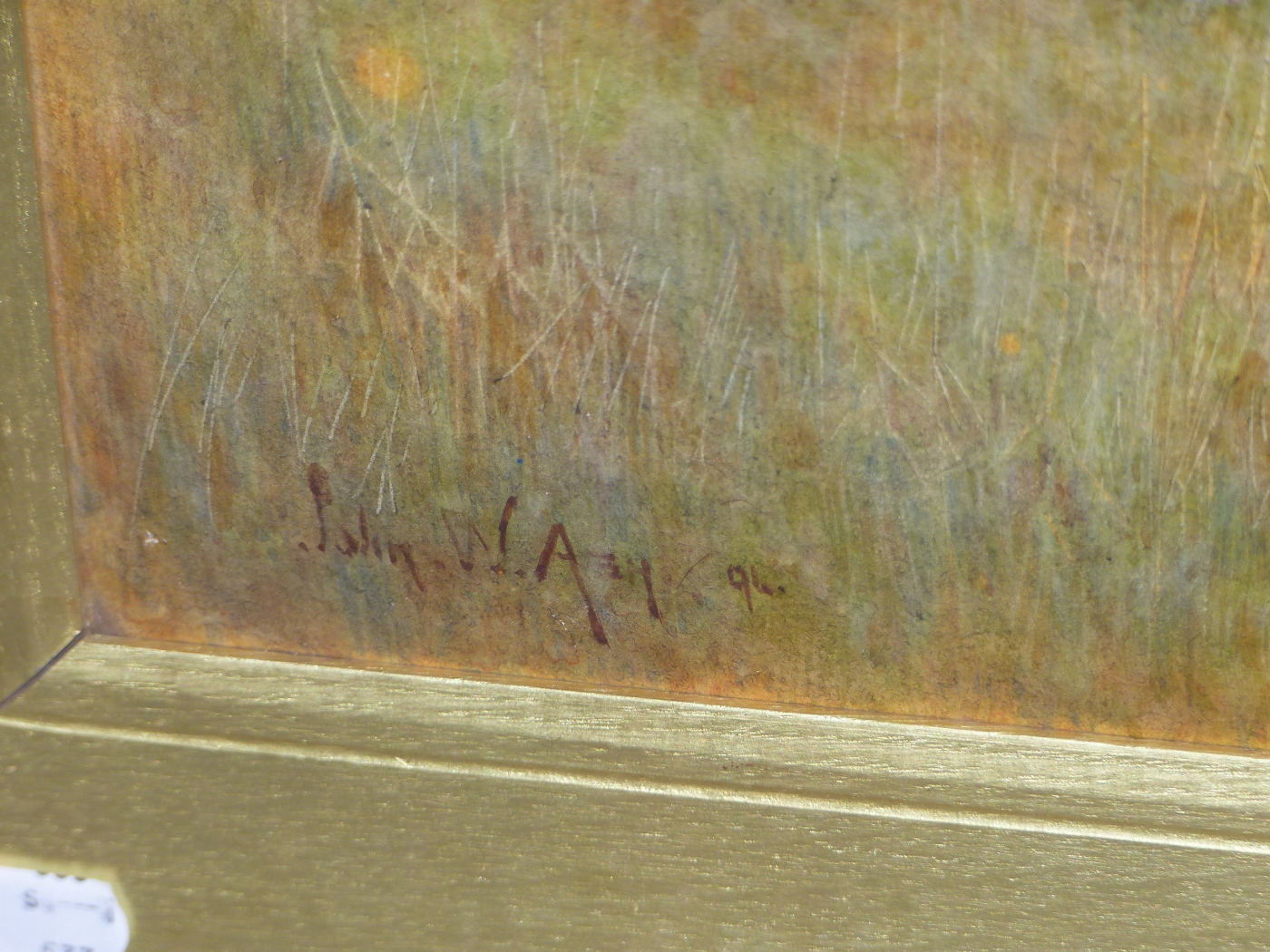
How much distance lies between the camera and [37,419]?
90 centimetres

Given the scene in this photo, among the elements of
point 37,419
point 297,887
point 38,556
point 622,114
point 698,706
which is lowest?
point 297,887

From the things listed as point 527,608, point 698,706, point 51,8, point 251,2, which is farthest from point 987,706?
point 51,8

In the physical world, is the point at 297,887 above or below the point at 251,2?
below

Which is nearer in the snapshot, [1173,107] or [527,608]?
[1173,107]

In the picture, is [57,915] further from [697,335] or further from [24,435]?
[697,335]

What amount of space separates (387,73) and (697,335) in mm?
336

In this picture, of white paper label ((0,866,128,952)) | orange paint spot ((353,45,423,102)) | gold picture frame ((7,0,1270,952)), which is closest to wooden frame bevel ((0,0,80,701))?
gold picture frame ((7,0,1270,952))

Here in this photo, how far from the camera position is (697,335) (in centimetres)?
81

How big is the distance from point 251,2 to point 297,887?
81 centimetres

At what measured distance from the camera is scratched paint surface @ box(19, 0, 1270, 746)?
2.45 ft

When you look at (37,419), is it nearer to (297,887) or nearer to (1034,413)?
(297,887)
